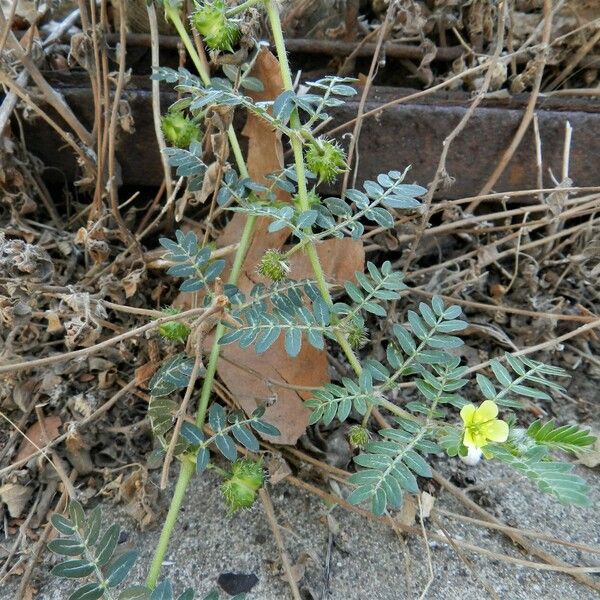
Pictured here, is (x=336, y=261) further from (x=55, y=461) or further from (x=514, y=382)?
Answer: (x=55, y=461)

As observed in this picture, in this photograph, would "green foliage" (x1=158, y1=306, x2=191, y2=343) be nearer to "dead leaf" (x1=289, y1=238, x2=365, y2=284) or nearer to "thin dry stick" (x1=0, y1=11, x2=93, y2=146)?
"dead leaf" (x1=289, y1=238, x2=365, y2=284)

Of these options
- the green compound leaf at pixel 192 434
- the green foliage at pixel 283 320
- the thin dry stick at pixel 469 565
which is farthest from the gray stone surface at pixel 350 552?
the green foliage at pixel 283 320

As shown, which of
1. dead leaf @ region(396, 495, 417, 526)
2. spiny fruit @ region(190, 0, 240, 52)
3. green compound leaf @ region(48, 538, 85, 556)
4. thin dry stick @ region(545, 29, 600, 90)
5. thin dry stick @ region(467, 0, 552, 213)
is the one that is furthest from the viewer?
thin dry stick @ region(545, 29, 600, 90)

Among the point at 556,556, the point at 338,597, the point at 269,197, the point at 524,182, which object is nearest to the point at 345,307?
the point at 269,197

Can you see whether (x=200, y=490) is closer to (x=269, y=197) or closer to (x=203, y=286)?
(x=203, y=286)

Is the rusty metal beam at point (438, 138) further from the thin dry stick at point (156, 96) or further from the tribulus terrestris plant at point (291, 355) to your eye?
the tribulus terrestris plant at point (291, 355)

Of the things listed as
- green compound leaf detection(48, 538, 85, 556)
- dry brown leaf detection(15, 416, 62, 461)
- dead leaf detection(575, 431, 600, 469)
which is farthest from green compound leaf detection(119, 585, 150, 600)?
dead leaf detection(575, 431, 600, 469)

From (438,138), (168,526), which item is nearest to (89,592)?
(168,526)
